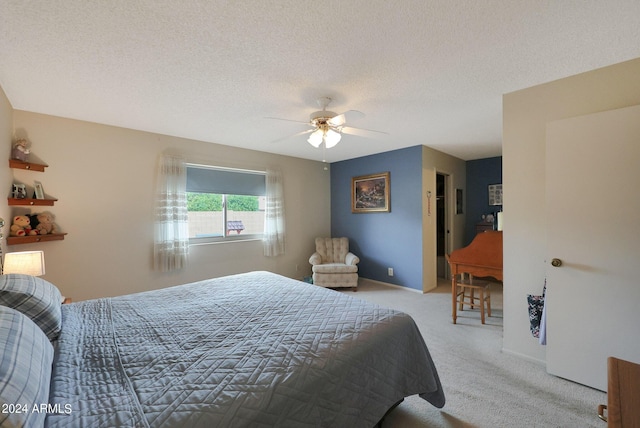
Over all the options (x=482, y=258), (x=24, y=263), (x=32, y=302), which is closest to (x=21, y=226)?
(x=24, y=263)

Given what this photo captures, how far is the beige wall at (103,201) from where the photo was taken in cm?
276

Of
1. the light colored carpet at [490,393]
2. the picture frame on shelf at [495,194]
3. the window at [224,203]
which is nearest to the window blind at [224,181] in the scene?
the window at [224,203]

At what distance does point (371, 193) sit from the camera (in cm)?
480

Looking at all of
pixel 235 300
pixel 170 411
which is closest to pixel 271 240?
pixel 235 300

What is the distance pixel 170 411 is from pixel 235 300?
3.52ft

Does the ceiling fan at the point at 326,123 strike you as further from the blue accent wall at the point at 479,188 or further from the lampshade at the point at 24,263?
the blue accent wall at the point at 479,188

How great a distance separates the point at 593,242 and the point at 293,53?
245 centimetres

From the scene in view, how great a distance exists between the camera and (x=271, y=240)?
4457 millimetres

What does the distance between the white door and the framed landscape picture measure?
2625mm

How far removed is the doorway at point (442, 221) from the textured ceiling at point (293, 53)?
2384 mm

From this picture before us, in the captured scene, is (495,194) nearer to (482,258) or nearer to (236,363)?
(482,258)

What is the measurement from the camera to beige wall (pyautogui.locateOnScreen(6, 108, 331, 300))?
2758 mm

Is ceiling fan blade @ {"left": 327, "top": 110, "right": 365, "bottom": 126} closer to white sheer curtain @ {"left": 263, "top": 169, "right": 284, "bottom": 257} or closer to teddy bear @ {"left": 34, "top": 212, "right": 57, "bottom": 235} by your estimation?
white sheer curtain @ {"left": 263, "top": 169, "right": 284, "bottom": 257}

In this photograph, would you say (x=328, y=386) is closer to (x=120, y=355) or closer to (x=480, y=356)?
(x=120, y=355)
